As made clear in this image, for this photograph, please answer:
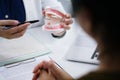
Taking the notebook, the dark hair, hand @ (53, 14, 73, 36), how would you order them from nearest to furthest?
1. the dark hair
2. the notebook
3. hand @ (53, 14, 73, 36)

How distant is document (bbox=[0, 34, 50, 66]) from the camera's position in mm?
1200

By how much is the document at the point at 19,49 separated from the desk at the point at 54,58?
0.14 ft

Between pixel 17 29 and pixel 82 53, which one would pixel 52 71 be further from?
pixel 17 29

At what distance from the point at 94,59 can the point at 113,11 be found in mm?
766

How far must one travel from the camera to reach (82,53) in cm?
122

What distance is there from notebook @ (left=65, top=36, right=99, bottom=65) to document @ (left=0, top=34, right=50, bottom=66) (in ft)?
0.43

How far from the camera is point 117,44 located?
0.44 metres

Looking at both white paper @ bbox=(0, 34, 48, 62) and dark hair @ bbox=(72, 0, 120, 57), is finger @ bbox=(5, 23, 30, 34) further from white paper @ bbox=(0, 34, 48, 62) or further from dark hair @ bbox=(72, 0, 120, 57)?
dark hair @ bbox=(72, 0, 120, 57)

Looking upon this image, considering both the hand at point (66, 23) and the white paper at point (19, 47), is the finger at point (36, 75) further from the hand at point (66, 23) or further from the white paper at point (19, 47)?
the hand at point (66, 23)

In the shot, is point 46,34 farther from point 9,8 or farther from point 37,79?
point 37,79

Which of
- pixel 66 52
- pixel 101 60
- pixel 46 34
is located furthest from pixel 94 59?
pixel 101 60

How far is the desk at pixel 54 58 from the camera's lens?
1.08m

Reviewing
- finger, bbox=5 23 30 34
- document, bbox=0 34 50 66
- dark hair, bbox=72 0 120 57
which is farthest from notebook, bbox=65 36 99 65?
dark hair, bbox=72 0 120 57

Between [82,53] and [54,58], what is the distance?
0.14m
